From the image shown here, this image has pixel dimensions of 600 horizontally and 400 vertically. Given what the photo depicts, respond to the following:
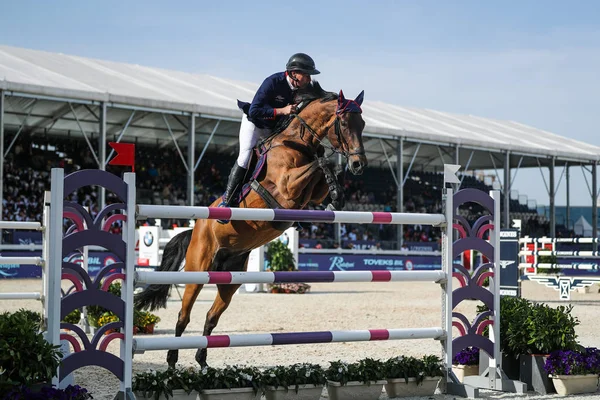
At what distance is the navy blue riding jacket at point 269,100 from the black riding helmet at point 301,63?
131mm

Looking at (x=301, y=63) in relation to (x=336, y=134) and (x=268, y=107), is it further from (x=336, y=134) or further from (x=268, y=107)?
(x=336, y=134)

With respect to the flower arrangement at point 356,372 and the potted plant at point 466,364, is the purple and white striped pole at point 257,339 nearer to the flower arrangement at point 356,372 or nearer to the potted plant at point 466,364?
the flower arrangement at point 356,372

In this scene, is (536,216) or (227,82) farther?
(536,216)

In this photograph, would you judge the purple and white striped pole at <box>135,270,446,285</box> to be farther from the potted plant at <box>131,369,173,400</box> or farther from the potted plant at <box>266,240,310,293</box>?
the potted plant at <box>266,240,310,293</box>

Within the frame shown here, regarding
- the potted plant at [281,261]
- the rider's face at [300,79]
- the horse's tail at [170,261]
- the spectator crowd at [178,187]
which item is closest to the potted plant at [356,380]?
the horse's tail at [170,261]

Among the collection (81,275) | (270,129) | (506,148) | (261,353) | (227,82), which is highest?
(227,82)

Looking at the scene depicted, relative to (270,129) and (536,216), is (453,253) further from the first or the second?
(536,216)

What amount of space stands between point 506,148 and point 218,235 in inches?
799

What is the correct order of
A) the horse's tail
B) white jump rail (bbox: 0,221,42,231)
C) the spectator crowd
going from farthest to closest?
the spectator crowd < white jump rail (bbox: 0,221,42,231) < the horse's tail

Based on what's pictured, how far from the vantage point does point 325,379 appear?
13.3ft

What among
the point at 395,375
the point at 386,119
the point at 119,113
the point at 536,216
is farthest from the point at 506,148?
the point at 395,375

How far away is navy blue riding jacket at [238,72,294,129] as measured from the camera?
5.10 metres

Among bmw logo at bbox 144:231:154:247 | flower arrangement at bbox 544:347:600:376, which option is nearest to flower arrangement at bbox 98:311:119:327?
flower arrangement at bbox 544:347:600:376

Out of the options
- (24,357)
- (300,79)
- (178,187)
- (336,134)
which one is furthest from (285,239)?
(24,357)
